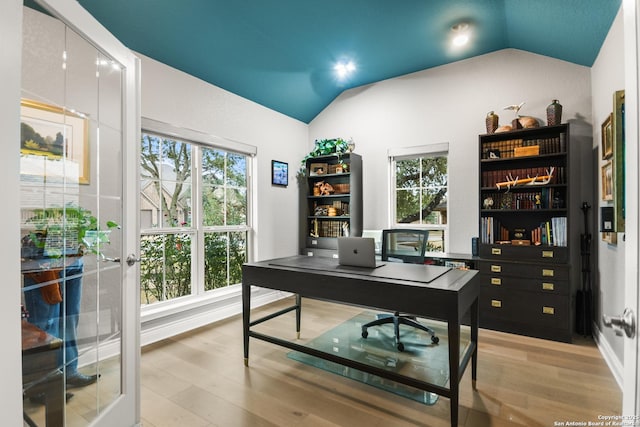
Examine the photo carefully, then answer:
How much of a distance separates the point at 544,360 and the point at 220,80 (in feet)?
14.0

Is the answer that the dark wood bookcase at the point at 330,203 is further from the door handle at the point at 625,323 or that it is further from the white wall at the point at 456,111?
the door handle at the point at 625,323

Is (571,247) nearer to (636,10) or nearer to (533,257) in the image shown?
(533,257)

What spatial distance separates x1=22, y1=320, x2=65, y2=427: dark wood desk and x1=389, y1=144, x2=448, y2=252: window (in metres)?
3.83

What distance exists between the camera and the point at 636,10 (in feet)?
2.49

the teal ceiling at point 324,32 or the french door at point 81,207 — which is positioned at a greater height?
the teal ceiling at point 324,32

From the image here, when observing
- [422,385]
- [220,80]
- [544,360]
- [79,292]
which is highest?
[220,80]

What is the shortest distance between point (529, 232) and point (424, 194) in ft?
4.25

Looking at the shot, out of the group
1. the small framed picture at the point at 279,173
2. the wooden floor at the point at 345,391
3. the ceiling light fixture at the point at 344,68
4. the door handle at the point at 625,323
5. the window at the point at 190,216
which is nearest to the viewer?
the door handle at the point at 625,323

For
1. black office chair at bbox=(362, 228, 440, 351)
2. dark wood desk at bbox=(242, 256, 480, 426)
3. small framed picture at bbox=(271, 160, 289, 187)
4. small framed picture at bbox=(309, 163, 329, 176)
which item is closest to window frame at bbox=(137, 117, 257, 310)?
small framed picture at bbox=(271, 160, 289, 187)

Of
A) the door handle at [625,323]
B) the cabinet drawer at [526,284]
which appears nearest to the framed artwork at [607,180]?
the cabinet drawer at [526,284]

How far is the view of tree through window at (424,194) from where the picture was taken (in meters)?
4.16

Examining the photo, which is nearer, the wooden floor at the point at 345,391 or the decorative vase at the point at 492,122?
the wooden floor at the point at 345,391

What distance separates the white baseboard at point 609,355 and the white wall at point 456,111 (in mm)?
1394

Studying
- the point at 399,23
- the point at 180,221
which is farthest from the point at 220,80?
the point at 399,23
